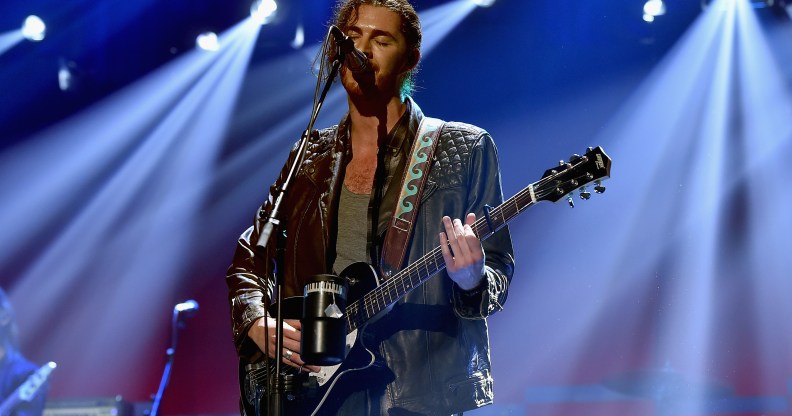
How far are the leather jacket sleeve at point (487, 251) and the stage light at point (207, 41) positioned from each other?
5.20 metres

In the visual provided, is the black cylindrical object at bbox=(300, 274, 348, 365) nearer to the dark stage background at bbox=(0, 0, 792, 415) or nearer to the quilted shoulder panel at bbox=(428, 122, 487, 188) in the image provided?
the quilted shoulder panel at bbox=(428, 122, 487, 188)

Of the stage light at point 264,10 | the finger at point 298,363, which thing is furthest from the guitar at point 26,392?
the finger at point 298,363

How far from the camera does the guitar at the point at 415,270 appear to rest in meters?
2.61

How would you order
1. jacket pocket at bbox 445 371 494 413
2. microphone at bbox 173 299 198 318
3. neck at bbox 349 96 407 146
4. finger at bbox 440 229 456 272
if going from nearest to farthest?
finger at bbox 440 229 456 272, jacket pocket at bbox 445 371 494 413, neck at bbox 349 96 407 146, microphone at bbox 173 299 198 318

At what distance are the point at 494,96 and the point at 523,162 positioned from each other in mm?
Result: 636

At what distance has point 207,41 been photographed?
7.56 meters

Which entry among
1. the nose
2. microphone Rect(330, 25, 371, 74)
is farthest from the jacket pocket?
the nose

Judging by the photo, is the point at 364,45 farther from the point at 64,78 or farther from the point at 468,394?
the point at 64,78

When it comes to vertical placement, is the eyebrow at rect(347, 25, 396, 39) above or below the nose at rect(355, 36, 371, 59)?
above

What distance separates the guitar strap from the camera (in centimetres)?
276

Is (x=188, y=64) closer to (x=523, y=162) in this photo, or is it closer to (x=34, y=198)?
(x=34, y=198)

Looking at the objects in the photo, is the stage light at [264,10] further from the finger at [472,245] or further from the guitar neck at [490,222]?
the finger at [472,245]

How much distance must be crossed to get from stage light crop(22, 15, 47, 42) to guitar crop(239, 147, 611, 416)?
5902 millimetres

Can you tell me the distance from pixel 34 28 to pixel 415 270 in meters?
6.13
